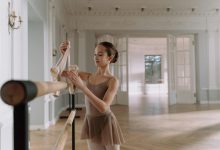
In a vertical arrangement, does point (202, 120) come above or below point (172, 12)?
below

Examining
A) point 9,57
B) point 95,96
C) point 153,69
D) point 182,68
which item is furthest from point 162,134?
point 153,69

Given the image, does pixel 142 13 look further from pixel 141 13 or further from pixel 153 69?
pixel 153 69

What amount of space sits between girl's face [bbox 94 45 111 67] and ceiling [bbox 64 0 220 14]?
693cm

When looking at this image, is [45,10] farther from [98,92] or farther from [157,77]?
[157,77]

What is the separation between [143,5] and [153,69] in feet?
31.6

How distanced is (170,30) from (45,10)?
566 cm

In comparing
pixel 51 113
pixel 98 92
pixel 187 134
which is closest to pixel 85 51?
pixel 51 113

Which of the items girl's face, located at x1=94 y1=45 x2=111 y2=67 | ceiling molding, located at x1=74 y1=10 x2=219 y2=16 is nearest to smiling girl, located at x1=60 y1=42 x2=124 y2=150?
girl's face, located at x1=94 y1=45 x2=111 y2=67

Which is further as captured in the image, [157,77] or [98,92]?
[157,77]

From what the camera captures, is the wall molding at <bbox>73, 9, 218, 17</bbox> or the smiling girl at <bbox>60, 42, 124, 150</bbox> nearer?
the smiling girl at <bbox>60, 42, 124, 150</bbox>

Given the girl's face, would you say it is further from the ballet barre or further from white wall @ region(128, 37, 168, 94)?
white wall @ region(128, 37, 168, 94)

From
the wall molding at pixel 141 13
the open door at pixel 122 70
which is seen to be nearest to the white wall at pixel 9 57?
the wall molding at pixel 141 13

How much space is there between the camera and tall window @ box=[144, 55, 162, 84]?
18.0 meters

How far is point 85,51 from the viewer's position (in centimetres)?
951
